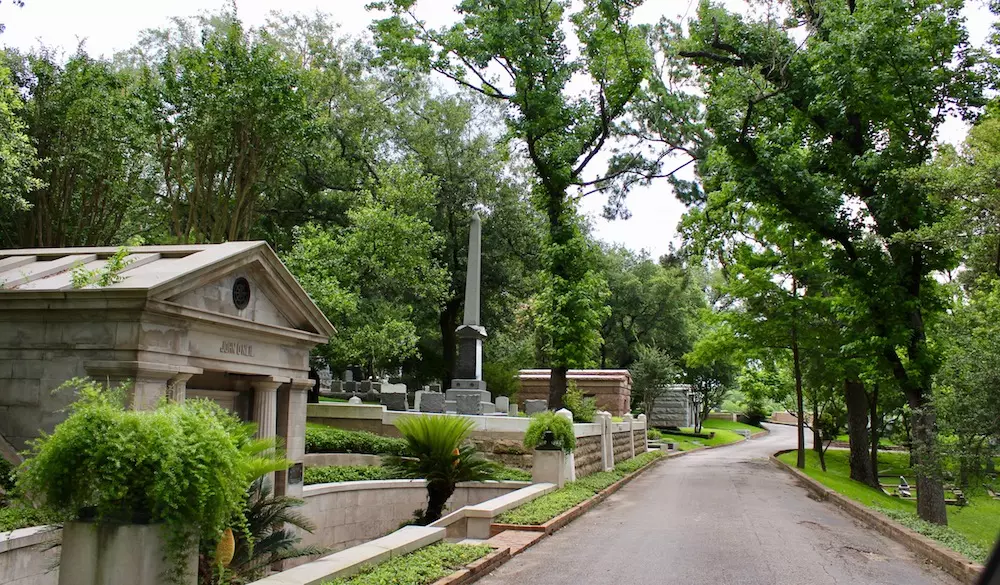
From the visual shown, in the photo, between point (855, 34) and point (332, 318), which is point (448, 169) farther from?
point (855, 34)

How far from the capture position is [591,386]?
3859cm

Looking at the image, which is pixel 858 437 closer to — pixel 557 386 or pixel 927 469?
pixel 557 386

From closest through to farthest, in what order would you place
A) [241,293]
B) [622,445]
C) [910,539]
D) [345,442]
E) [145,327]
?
[145,327] → [241,293] → [910,539] → [345,442] → [622,445]

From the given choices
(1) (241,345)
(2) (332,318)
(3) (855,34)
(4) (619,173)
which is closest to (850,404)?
(4) (619,173)

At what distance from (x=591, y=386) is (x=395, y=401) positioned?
57.4 ft

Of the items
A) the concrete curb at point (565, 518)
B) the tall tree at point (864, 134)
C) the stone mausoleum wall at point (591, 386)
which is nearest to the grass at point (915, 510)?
the tall tree at point (864, 134)

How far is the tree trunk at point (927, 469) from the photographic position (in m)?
14.9

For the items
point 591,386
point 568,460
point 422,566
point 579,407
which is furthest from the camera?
point 591,386

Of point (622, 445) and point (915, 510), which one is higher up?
point (622, 445)

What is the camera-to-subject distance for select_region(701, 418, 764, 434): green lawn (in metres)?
64.0

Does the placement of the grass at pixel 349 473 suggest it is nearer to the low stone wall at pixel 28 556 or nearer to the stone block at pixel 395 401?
the stone block at pixel 395 401

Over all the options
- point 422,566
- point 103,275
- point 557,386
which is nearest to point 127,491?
point 422,566

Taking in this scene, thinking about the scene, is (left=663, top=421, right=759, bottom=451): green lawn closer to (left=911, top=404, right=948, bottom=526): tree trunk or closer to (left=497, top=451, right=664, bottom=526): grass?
(left=497, top=451, right=664, bottom=526): grass

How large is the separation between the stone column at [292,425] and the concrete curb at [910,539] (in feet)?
30.0
